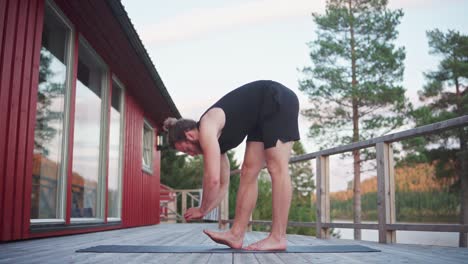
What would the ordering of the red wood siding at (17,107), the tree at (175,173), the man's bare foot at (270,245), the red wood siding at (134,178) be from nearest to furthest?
the man's bare foot at (270,245) → the red wood siding at (17,107) → the red wood siding at (134,178) → the tree at (175,173)

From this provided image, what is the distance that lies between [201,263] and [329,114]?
661 inches

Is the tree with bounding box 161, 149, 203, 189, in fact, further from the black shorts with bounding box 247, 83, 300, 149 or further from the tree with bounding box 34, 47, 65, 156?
the black shorts with bounding box 247, 83, 300, 149

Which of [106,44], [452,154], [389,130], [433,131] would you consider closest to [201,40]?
[389,130]

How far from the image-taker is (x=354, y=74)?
17969 mm

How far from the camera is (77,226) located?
185 inches

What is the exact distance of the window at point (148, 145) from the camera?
378 inches

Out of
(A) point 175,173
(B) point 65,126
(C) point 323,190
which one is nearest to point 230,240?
(C) point 323,190

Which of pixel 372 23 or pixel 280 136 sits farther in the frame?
pixel 372 23

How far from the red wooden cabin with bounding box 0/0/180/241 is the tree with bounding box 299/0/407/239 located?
1168 centimetres

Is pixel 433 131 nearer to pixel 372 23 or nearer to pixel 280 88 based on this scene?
pixel 280 88

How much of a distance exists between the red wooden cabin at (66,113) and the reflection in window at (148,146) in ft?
7.45

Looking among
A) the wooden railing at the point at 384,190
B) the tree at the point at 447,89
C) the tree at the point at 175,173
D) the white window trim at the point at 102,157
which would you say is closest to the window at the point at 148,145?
the white window trim at the point at 102,157

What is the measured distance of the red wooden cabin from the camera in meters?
3.35

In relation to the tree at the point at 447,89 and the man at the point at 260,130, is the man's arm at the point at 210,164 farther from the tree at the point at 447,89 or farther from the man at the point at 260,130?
the tree at the point at 447,89
